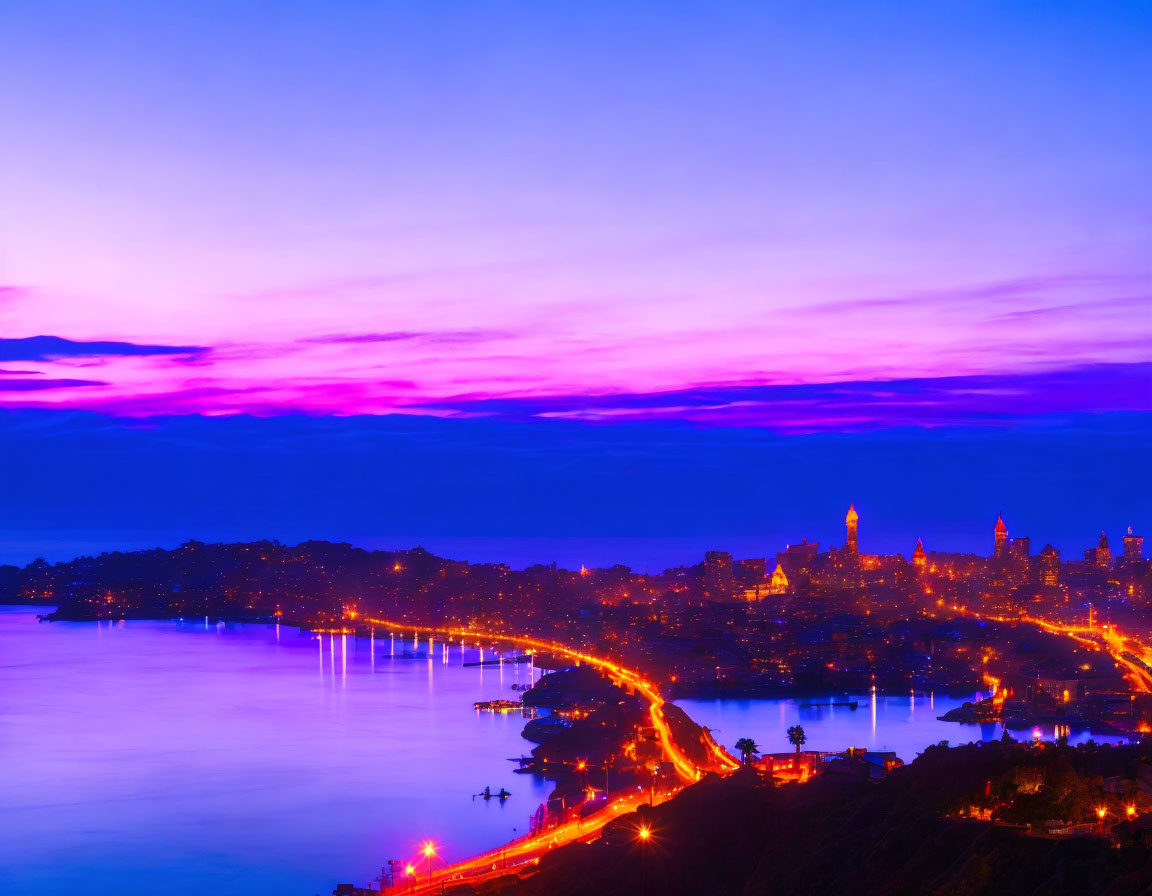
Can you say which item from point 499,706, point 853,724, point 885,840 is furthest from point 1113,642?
point 885,840

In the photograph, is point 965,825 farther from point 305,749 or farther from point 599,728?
point 305,749

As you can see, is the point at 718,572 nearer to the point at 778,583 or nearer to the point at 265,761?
the point at 778,583

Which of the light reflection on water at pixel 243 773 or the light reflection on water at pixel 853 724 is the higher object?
the light reflection on water at pixel 243 773

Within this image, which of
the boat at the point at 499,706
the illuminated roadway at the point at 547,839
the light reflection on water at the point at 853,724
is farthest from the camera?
the boat at the point at 499,706

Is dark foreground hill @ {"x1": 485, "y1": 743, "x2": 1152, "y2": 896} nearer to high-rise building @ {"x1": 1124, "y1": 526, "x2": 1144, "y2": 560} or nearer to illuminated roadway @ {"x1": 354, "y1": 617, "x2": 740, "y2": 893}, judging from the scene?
illuminated roadway @ {"x1": 354, "y1": 617, "x2": 740, "y2": 893}

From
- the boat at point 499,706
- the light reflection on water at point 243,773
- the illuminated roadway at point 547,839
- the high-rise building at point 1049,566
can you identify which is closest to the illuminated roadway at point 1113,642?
the high-rise building at point 1049,566

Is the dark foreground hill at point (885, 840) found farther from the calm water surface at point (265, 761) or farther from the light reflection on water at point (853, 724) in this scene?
the light reflection on water at point (853, 724)

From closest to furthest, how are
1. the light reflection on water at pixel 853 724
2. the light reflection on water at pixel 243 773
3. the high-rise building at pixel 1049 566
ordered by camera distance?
the light reflection on water at pixel 243 773 → the light reflection on water at pixel 853 724 → the high-rise building at pixel 1049 566
